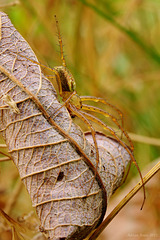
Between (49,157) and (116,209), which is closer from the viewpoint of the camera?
(49,157)

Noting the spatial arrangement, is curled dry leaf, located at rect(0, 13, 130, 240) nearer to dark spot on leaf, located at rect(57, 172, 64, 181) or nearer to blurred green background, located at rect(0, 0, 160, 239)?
dark spot on leaf, located at rect(57, 172, 64, 181)

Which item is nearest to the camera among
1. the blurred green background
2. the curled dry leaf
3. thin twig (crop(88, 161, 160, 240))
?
the curled dry leaf

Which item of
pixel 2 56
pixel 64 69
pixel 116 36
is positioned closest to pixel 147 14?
pixel 116 36

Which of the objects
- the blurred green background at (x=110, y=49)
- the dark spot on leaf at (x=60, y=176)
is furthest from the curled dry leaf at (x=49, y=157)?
the blurred green background at (x=110, y=49)

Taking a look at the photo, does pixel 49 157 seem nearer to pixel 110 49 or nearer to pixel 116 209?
pixel 116 209

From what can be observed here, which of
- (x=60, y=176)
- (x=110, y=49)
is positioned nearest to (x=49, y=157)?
(x=60, y=176)

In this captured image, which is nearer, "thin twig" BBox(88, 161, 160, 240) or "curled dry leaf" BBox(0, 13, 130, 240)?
"curled dry leaf" BBox(0, 13, 130, 240)

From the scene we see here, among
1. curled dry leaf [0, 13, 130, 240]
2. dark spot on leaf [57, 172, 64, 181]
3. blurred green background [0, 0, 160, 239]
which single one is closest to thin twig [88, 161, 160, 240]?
curled dry leaf [0, 13, 130, 240]

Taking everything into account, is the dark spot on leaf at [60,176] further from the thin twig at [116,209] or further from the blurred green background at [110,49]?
the blurred green background at [110,49]
